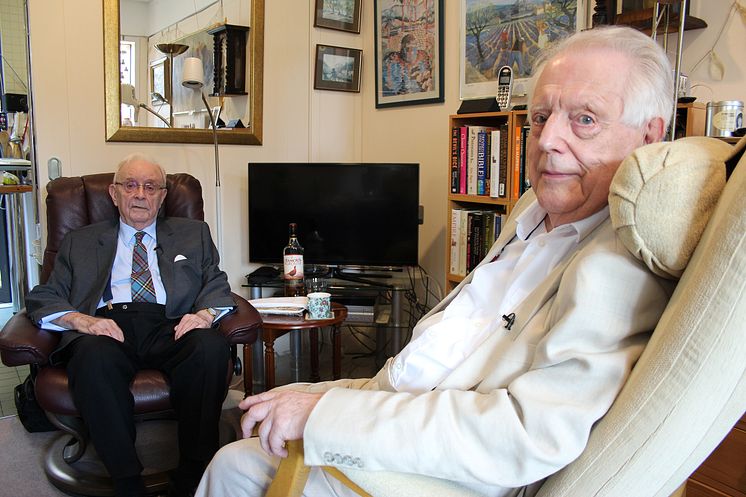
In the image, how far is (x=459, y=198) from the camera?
2.59 metres

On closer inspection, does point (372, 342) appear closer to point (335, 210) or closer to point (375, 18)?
point (335, 210)

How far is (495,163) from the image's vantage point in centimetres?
243

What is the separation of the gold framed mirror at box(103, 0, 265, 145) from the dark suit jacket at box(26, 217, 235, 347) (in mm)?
682

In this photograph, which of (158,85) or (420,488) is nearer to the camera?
(420,488)

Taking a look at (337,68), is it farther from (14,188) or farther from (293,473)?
(293,473)

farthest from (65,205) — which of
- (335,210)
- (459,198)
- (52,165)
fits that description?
(459,198)

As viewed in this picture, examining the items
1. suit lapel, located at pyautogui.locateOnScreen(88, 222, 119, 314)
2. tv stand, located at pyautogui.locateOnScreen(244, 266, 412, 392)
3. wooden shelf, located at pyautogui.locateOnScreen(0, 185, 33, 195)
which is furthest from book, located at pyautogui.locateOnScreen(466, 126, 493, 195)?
wooden shelf, located at pyautogui.locateOnScreen(0, 185, 33, 195)

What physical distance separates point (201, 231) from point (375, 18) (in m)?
1.64

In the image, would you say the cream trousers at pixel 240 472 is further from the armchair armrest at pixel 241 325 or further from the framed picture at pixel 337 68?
the framed picture at pixel 337 68

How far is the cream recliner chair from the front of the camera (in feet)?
2.29

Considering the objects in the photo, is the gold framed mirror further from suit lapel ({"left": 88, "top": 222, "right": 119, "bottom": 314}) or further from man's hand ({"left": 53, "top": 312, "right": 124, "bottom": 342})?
man's hand ({"left": 53, "top": 312, "right": 124, "bottom": 342})

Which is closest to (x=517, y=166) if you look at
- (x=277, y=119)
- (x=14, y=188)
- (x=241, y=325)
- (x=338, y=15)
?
(x=241, y=325)

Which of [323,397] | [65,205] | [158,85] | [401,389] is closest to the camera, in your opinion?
[323,397]

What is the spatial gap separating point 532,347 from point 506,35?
6.86 ft
